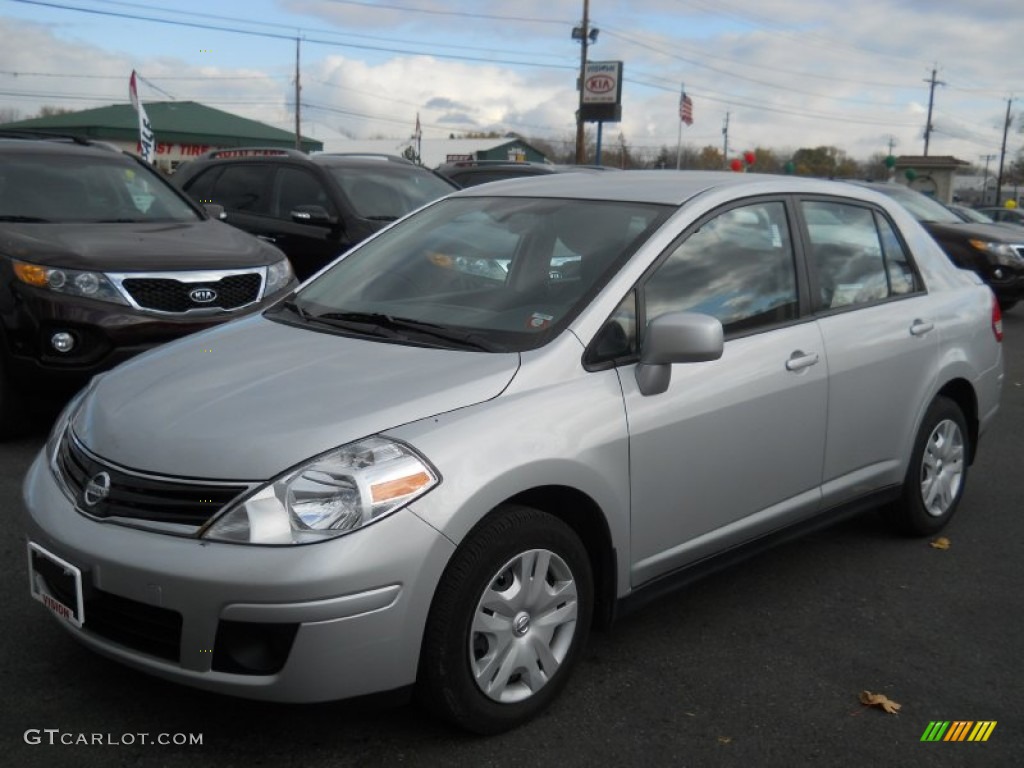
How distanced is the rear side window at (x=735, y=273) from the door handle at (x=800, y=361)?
0.15 metres

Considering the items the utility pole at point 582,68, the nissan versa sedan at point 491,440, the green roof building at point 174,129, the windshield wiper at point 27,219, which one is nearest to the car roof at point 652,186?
the nissan versa sedan at point 491,440

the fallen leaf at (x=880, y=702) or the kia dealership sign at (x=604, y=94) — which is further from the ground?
the kia dealership sign at (x=604, y=94)

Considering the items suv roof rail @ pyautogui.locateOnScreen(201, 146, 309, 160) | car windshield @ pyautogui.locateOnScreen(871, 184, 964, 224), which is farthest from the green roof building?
car windshield @ pyautogui.locateOnScreen(871, 184, 964, 224)

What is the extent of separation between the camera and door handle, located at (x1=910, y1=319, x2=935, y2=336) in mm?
4398

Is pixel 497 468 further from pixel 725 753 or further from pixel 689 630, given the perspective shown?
pixel 689 630

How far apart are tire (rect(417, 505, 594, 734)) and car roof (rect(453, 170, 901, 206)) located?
1.41m

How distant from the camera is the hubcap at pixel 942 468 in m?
4.64

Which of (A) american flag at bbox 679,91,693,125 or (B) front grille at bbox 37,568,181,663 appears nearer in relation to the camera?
(B) front grille at bbox 37,568,181,663

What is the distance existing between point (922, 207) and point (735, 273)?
37.0 ft

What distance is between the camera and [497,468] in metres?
2.75

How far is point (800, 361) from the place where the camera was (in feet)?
12.4

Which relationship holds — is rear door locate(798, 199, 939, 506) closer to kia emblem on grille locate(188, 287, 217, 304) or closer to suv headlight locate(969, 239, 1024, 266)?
kia emblem on grille locate(188, 287, 217, 304)

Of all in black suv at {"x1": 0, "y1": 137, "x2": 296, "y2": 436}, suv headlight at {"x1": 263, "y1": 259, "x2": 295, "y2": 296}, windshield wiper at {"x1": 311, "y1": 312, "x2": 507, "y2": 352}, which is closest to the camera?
windshield wiper at {"x1": 311, "y1": 312, "x2": 507, "y2": 352}

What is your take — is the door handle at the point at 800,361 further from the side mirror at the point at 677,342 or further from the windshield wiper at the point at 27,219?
→ the windshield wiper at the point at 27,219
